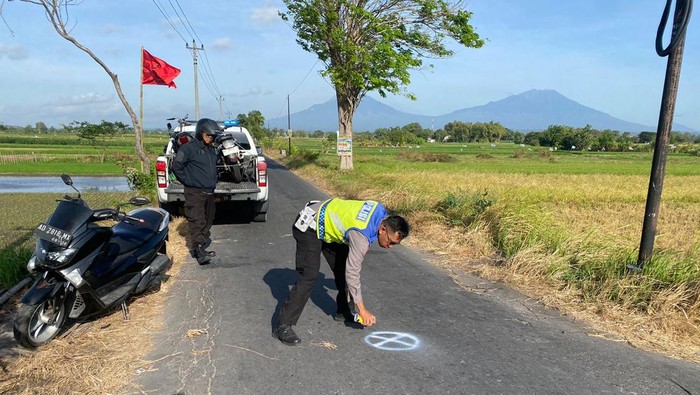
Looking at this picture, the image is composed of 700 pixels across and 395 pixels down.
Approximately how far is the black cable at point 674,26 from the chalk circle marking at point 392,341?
3887mm

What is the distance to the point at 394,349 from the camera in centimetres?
368

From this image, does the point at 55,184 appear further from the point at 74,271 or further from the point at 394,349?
the point at 394,349

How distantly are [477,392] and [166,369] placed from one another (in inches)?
86.7

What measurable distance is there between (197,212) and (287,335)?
314 cm

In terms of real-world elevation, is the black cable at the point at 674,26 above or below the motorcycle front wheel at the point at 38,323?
above

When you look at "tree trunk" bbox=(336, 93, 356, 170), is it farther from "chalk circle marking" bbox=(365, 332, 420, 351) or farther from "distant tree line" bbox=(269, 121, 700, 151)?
"distant tree line" bbox=(269, 121, 700, 151)

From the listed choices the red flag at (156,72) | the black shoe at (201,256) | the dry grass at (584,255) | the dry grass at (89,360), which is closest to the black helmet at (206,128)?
the black shoe at (201,256)

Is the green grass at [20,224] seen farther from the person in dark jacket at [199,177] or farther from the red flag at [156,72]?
the red flag at [156,72]

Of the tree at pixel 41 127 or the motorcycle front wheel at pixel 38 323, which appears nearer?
the motorcycle front wheel at pixel 38 323

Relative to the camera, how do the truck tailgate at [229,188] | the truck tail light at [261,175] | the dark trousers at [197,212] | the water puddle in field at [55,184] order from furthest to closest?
the water puddle in field at [55,184], the truck tail light at [261,175], the truck tailgate at [229,188], the dark trousers at [197,212]

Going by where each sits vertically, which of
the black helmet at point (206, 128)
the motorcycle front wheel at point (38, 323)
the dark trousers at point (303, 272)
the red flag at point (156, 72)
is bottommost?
the motorcycle front wheel at point (38, 323)

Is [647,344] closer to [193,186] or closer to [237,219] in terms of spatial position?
[193,186]

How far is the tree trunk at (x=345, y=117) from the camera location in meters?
20.9

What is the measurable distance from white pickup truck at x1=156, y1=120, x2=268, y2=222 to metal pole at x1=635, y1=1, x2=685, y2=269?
6161mm
